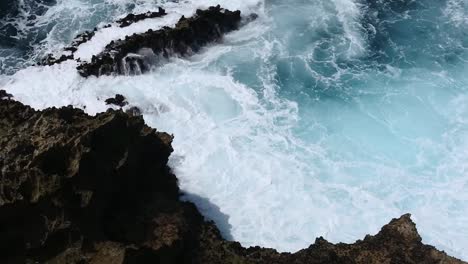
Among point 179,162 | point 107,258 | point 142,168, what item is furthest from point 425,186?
point 107,258

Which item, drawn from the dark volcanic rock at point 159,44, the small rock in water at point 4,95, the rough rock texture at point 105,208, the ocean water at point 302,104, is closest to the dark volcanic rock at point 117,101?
the ocean water at point 302,104

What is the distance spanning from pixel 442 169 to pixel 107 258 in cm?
1857

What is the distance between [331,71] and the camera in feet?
109

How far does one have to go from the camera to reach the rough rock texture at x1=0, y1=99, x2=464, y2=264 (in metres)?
17.0

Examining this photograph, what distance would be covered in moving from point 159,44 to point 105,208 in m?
15.3

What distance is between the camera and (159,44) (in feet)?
106

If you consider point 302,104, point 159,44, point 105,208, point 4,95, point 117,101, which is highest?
point 105,208

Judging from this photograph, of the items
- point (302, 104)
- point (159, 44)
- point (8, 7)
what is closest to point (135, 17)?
point (159, 44)

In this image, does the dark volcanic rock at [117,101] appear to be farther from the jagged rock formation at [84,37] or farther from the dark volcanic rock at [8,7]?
the dark volcanic rock at [8,7]

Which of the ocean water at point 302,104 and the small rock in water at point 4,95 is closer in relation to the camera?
the ocean water at point 302,104

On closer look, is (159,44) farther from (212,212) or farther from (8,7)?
(212,212)

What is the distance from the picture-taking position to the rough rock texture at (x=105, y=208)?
17047 mm

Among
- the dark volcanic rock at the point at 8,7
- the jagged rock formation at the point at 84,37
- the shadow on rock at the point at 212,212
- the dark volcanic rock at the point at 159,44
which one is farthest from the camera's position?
the dark volcanic rock at the point at 8,7

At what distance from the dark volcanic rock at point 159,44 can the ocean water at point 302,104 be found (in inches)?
26.2
